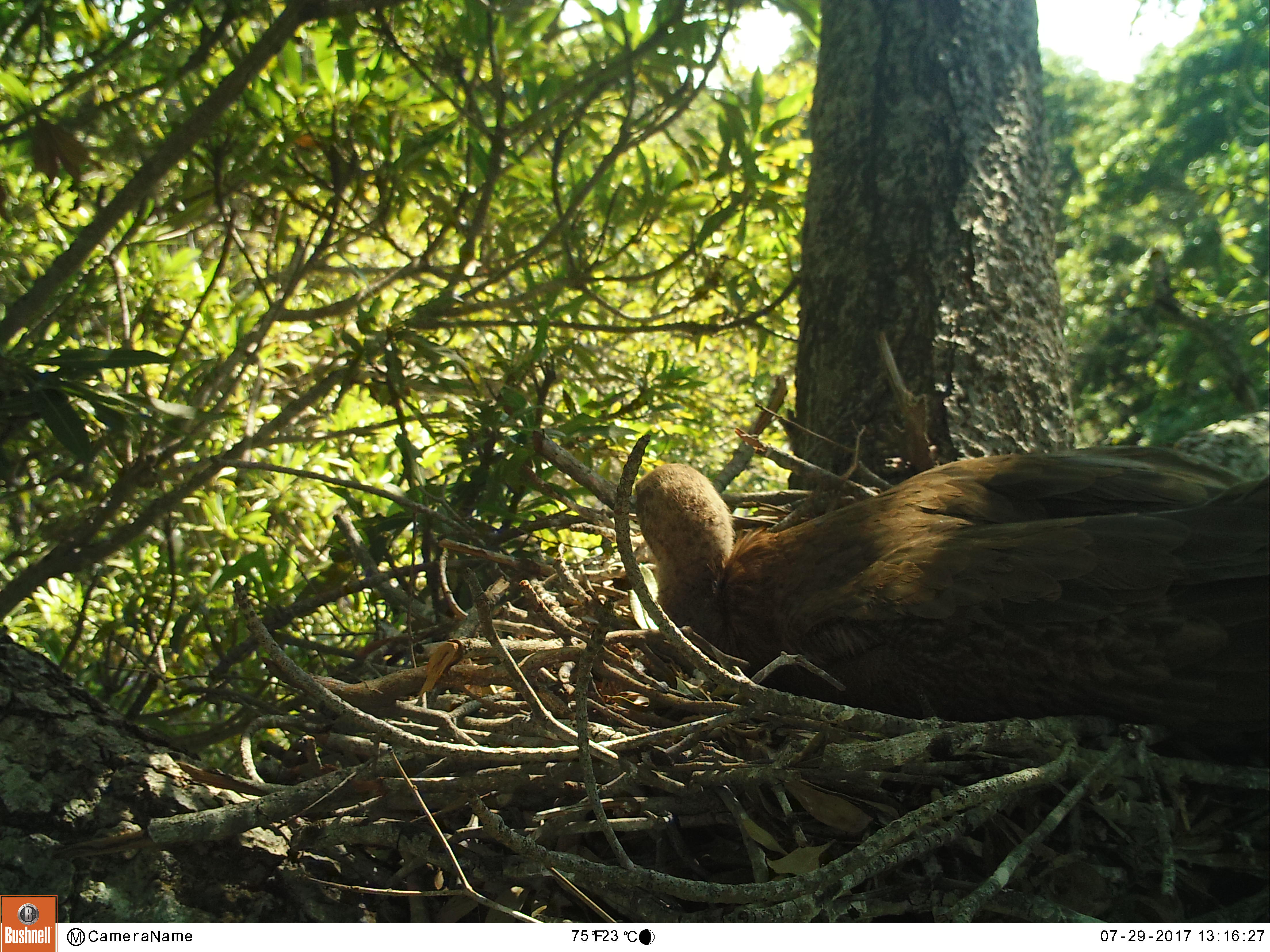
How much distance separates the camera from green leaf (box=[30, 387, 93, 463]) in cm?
233

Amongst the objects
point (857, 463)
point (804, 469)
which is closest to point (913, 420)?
point (857, 463)

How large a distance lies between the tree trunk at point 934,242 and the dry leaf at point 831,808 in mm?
1378

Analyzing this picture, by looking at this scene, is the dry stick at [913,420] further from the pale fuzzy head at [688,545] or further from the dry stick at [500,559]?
A: the dry stick at [500,559]

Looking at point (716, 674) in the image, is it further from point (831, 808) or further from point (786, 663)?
point (831, 808)

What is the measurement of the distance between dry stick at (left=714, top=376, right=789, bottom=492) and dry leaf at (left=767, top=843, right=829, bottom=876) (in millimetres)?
1293

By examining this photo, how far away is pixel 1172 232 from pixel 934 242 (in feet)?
49.1

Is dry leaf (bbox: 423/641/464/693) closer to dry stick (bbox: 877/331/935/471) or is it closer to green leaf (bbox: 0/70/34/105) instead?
dry stick (bbox: 877/331/935/471)

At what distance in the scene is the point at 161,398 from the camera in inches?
130

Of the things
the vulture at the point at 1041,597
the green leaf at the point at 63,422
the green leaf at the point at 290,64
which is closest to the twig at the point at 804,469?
the vulture at the point at 1041,597

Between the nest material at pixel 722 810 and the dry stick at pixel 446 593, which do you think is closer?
the nest material at pixel 722 810

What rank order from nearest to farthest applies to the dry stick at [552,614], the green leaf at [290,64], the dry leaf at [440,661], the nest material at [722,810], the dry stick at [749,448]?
the nest material at [722,810]
the dry leaf at [440,661]
the dry stick at [552,614]
the dry stick at [749,448]
the green leaf at [290,64]

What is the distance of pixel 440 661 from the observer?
167 cm

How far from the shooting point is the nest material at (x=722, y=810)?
1.40m
